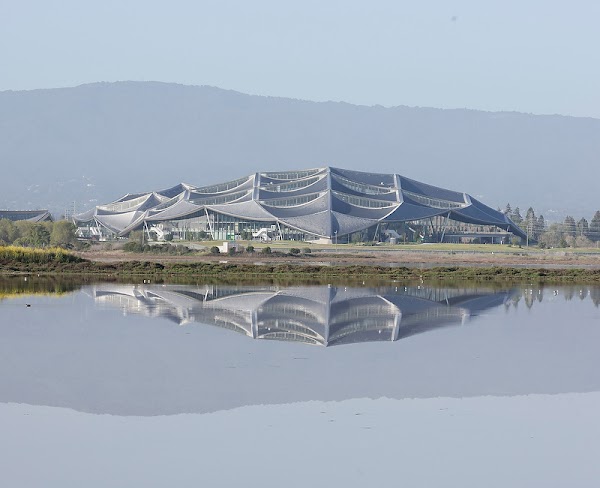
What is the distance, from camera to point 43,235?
76750 mm

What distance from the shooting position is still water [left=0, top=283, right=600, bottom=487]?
45.2 feet

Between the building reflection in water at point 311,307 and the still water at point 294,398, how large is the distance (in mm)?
165

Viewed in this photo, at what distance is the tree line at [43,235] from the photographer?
76000mm

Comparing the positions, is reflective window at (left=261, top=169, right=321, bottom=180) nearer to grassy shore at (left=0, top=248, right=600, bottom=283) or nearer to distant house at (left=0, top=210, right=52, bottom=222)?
distant house at (left=0, top=210, right=52, bottom=222)

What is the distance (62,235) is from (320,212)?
2195cm

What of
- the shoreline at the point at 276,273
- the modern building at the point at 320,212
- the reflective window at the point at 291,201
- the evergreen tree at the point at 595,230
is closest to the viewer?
the shoreline at the point at 276,273

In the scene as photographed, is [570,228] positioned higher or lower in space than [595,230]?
higher

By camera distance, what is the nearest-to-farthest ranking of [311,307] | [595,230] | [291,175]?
[311,307]
[291,175]
[595,230]

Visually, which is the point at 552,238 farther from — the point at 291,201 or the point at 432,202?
the point at 291,201

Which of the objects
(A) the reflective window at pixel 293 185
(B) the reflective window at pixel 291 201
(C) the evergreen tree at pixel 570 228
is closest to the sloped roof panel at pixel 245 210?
(B) the reflective window at pixel 291 201

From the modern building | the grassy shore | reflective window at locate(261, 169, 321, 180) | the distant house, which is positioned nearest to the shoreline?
the grassy shore

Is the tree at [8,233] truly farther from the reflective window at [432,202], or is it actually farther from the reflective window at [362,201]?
the reflective window at [432,202]

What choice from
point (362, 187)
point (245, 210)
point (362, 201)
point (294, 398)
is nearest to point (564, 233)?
point (362, 187)

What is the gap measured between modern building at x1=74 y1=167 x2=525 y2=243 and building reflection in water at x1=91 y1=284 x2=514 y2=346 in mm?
48348
